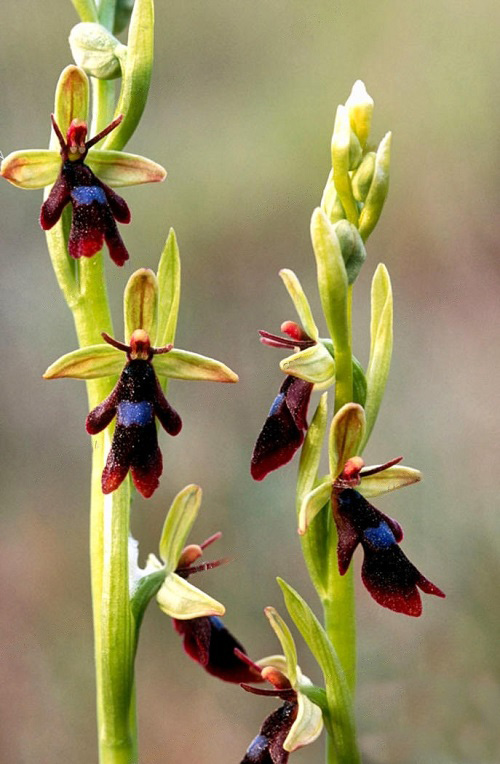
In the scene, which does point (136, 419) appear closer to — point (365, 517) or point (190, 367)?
point (190, 367)

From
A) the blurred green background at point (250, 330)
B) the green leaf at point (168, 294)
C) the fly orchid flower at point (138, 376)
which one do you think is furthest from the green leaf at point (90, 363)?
the blurred green background at point (250, 330)

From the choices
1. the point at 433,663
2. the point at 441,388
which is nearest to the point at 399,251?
the point at 441,388

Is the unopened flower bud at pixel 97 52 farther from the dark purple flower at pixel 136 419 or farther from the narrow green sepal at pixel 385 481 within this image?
the narrow green sepal at pixel 385 481

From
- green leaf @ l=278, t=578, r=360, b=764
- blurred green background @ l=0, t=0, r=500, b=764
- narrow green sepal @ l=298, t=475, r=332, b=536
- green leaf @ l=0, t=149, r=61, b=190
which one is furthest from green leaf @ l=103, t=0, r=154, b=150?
blurred green background @ l=0, t=0, r=500, b=764

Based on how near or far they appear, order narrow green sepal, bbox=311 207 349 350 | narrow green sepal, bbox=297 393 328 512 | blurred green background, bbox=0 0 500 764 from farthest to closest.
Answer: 1. blurred green background, bbox=0 0 500 764
2. narrow green sepal, bbox=297 393 328 512
3. narrow green sepal, bbox=311 207 349 350

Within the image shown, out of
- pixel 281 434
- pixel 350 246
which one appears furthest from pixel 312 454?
pixel 350 246

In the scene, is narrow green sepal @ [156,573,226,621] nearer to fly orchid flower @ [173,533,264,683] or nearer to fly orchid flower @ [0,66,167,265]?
fly orchid flower @ [173,533,264,683]
